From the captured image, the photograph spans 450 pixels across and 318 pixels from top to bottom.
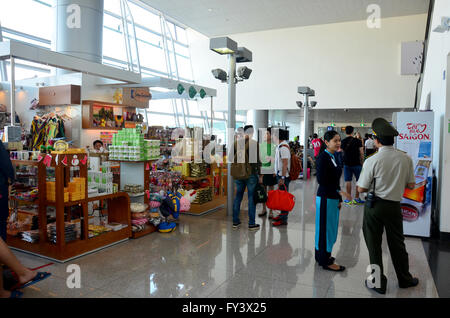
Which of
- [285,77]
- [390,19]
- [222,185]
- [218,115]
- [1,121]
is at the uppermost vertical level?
[390,19]

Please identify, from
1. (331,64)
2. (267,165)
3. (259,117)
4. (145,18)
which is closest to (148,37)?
(145,18)

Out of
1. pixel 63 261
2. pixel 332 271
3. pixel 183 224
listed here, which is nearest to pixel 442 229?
pixel 332 271

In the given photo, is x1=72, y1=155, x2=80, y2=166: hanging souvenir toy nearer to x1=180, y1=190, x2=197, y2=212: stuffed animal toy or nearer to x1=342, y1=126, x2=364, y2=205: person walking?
x1=180, y1=190, x2=197, y2=212: stuffed animal toy

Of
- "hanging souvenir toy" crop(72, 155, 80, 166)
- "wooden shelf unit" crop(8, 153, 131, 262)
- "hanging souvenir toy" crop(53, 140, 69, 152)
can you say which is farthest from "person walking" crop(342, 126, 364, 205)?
"hanging souvenir toy" crop(53, 140, 69, 152)

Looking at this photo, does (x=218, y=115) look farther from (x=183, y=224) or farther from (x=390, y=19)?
(x=183, y=224)

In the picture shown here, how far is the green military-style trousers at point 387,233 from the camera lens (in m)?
3.05

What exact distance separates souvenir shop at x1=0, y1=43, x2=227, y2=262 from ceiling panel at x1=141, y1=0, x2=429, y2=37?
274 inches

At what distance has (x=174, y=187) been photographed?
6.09 meters

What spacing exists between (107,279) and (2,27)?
7652mm

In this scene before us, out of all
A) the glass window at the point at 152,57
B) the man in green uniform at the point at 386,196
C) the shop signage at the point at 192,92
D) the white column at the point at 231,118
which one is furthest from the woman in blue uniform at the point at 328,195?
the glass window at the point at 152,57

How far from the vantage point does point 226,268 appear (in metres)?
3.63

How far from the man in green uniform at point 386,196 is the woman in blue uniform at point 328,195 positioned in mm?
353

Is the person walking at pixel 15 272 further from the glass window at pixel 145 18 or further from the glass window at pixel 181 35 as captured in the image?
the glass window at pixel 181 35
